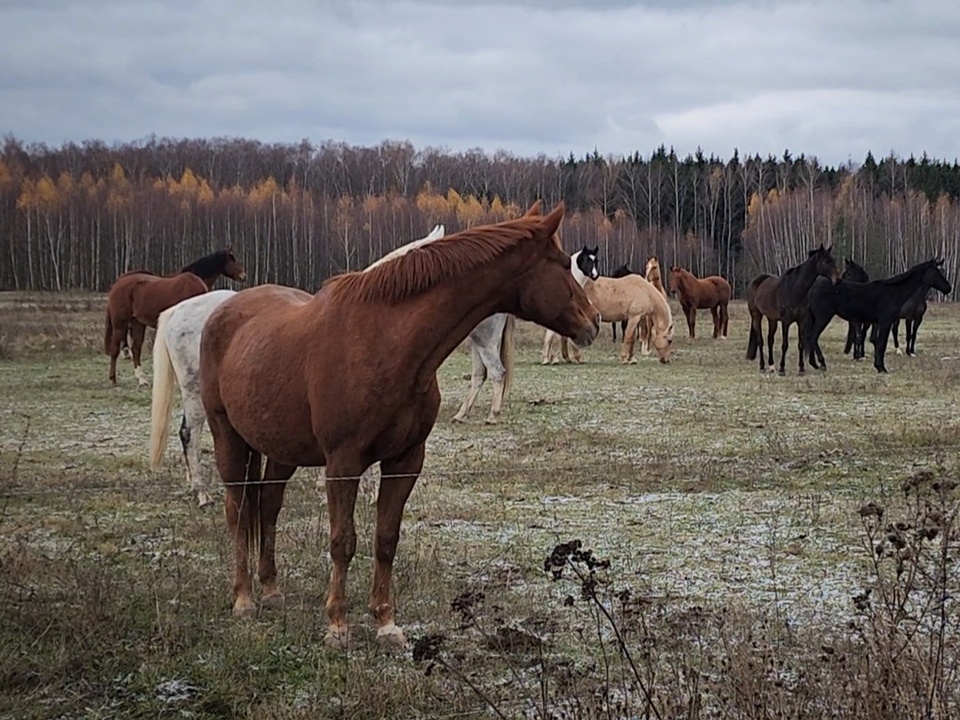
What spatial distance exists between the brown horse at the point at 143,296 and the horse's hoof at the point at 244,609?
10.7 meters

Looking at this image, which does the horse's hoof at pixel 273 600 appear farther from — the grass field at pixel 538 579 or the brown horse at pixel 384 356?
the brown horse at pixel 384 356

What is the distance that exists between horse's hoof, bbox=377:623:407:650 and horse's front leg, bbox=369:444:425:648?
0.02m

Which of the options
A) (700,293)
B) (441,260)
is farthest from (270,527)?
(700,293)

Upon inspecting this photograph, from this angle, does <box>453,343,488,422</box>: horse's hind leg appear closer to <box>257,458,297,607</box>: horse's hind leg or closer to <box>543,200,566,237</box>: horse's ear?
<box>257,458,297,607</box>: horse's hind leg

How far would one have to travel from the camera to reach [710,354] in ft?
73.1

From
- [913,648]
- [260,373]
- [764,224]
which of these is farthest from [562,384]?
[764,224]

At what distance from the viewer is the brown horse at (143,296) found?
15.7 metres

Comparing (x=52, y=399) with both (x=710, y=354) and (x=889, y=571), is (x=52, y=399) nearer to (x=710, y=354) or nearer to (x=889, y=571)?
(x=889, y=571)

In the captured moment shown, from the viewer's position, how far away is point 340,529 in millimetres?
4590

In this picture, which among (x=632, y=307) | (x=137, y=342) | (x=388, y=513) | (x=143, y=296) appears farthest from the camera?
(x=632, y=307)

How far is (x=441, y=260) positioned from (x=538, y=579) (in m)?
2.06

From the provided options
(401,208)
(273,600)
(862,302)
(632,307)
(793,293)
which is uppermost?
(401,208)

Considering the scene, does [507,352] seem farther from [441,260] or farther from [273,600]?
[441,260]

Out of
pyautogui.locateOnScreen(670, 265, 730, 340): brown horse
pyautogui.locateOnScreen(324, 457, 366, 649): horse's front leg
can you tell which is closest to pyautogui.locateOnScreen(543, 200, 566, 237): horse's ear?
pyautogui.locateOnScreen(324, 457, 366, 649): horse's front leg
